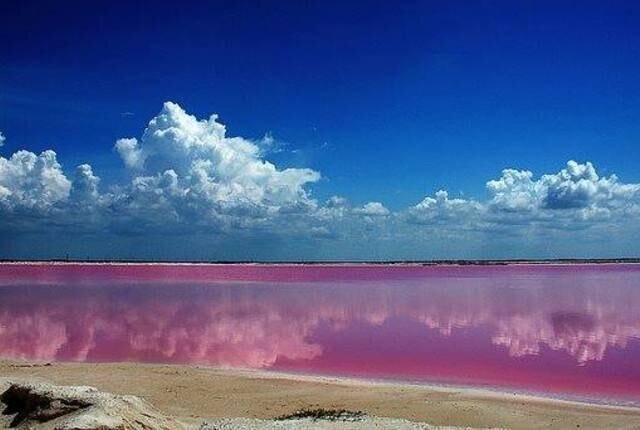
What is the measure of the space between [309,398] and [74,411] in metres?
6.34

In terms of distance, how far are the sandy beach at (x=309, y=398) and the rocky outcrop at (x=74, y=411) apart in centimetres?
266

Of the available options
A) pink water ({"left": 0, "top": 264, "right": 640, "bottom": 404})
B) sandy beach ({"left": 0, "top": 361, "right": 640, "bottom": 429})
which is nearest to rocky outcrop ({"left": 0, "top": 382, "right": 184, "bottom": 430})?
sandy beach ({"left": 0, "top": 361, "right": 640, "bottom": 429})

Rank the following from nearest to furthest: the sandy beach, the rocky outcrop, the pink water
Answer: the rocky outcrop < the sandy beach < the pink water

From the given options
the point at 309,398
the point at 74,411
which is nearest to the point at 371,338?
the point at 309,398

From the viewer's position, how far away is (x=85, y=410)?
7.41 meters

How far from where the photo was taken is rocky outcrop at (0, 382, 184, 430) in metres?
7.10

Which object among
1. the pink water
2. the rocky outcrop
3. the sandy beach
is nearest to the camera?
the rocky outcrop

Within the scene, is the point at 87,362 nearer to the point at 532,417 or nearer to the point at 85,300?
the point at 532,417

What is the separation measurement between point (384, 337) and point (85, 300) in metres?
22.4

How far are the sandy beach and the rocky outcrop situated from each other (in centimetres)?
266

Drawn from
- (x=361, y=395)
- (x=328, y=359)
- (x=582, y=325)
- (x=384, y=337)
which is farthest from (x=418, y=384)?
(x=582, y=325)

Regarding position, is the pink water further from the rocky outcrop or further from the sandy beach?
the rocky outcrop

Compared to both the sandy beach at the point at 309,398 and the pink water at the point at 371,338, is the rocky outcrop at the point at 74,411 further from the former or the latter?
the pink water at the point at 371,338

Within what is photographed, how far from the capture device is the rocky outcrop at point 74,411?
710 cm
